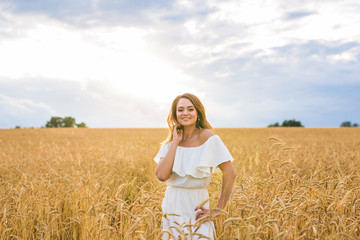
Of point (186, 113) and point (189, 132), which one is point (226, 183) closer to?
point (189, 132)

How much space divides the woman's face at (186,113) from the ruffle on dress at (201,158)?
0.30m

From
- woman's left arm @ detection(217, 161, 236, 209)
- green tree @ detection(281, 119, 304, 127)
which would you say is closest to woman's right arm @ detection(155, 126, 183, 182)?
woman's left arm @ detection(217, 161, 236, 209)

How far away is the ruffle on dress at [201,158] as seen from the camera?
2670 mm

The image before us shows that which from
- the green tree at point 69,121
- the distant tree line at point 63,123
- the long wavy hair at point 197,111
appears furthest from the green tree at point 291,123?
the long wavy hair at point 197,111

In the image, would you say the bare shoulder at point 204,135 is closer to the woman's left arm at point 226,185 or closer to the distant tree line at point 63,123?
the woman's left arm at point 226,185

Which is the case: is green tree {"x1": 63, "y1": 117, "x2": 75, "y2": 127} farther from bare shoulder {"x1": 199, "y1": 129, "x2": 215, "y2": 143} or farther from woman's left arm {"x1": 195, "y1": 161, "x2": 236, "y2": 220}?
woman's left arm {"x1": 195, "y1": 161, "x2": 236, "y2": 220}

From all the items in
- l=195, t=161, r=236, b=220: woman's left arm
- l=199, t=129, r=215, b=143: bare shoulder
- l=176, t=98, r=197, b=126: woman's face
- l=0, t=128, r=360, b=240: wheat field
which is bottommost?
l=0, t=128, r=360, b=240: wheat field

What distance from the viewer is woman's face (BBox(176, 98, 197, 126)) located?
2889mm

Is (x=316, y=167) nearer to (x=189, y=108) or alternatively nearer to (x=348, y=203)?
(x=348, y=203)

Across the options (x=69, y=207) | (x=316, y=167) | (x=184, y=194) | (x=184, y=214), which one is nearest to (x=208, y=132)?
(x=184, y=194)

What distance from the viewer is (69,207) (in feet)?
13.0

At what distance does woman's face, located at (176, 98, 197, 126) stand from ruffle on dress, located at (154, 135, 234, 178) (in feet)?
0.97

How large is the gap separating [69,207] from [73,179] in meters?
0.80

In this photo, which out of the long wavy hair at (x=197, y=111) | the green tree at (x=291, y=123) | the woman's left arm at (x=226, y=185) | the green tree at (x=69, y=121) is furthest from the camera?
the green tree at (x=69, y=121)
